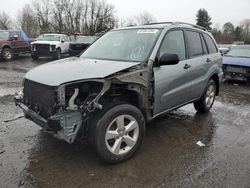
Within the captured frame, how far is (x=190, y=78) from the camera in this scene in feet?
16.2

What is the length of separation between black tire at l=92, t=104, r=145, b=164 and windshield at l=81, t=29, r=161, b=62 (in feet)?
2.94

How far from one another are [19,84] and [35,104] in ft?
19.6

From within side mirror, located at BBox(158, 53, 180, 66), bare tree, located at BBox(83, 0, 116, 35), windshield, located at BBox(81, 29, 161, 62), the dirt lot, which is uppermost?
bare tree, located at BBox(83, 0, 116, 35)

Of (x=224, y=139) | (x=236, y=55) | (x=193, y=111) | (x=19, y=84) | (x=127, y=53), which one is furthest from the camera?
(x=236, y=55)

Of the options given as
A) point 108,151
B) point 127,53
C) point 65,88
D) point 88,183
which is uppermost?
point 127,53

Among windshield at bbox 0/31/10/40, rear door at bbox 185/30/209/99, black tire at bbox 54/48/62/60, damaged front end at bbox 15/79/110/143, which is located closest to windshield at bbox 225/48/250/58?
rear door at bbox 185/30/209/99

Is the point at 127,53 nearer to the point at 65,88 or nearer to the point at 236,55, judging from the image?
the point at 65,88

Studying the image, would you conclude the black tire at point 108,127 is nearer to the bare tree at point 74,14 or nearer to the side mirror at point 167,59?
the side mirror at point 167,59

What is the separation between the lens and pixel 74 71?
11.7 ft

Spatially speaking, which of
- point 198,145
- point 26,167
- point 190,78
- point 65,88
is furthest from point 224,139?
point 26,167

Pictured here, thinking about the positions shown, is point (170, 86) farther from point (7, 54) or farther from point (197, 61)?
point (7, 54)

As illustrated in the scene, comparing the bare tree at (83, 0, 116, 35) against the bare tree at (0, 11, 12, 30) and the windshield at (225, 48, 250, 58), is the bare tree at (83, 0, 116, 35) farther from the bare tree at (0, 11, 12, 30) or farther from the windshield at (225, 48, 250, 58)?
the windshield at (225, 48, 250, 58)

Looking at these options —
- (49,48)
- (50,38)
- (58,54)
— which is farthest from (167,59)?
(50,38)

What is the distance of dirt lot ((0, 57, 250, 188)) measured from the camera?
3270 mm
